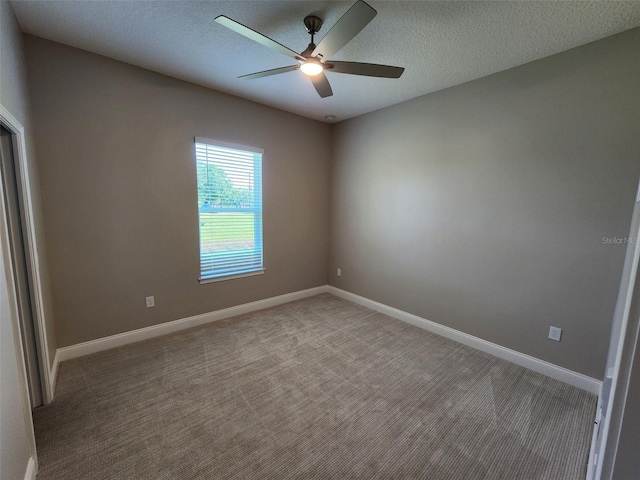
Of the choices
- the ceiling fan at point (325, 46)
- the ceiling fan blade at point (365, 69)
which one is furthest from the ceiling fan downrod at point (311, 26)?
the ceiling fan blade at point (365, 69)

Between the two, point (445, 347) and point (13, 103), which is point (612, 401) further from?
point (13, 103)

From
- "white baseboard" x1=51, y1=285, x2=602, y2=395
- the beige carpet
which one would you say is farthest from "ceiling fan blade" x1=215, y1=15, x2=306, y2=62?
"white baseboard" x1=51, y1=285, x2=602, y2=395

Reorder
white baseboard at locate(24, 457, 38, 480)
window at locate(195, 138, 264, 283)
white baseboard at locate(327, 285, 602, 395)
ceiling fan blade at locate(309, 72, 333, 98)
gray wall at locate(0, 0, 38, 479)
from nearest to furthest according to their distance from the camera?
gray wall at locate(0, 0, 38, 479), white baseboard at locate(24, 457, 38, 480), ceiling fan blade at locate(309, 72, 333, 98), white baseboard at locate(327, 285, 602, 395), window at locate(195, 138, 264, 283)

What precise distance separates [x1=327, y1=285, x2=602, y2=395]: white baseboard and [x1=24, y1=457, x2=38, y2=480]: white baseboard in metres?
3.21

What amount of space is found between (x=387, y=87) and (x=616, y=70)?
1726mm

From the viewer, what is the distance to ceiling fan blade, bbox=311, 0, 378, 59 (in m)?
1.32

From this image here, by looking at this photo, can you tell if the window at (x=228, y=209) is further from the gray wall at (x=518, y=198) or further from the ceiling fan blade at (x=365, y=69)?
the ceiling fan blade at (x=365, y=69)

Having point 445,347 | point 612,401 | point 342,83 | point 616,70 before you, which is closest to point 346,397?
point 445,347

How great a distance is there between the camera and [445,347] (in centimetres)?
276

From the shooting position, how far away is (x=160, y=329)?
9.37 ft

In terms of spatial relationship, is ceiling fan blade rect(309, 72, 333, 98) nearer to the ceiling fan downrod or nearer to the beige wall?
the ceiling fan downrod

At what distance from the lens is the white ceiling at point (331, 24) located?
5.64 feet

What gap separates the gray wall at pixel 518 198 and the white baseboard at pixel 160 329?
1.55 metres

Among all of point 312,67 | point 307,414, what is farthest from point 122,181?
point 307,414
